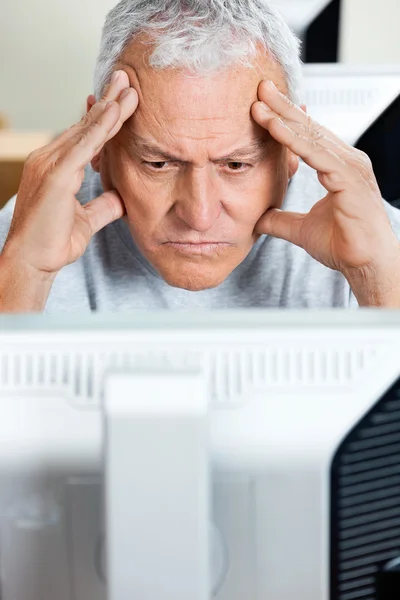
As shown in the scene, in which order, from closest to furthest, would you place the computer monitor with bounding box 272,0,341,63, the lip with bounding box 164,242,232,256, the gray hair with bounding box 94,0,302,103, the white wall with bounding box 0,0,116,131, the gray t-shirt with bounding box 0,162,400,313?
the gray hair with bounding box 94,0,302,103 → the lip with bounding box 164,242,232,256 → the gray t-shirt with bounding box 0,162,400,313 → the computer monitor with bounding box 272,0,341,63 → the white wall with bounding box 0,0,116,131

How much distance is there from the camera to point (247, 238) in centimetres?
127

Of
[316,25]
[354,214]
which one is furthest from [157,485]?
[316,25]

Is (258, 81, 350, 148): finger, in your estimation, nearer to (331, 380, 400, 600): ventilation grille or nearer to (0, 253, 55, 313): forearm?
(0, 253, 55, 313): forearm

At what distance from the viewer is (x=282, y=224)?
1271 mm

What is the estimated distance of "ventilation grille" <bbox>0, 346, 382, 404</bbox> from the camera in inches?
20.8

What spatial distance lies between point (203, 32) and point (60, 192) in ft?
1.01

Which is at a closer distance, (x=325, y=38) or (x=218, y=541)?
(x=218, y=541)

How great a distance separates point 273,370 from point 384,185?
3.45 ft

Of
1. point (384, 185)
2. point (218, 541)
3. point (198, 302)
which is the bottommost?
point (198, 302)

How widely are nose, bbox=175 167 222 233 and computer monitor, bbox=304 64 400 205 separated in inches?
15.6

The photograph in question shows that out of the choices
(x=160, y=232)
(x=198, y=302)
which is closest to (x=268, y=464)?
(x=160, y=232)

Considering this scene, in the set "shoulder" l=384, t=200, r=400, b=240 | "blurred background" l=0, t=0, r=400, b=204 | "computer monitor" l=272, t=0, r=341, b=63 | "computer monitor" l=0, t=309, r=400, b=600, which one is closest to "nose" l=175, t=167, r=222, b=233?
"shoulder" l=384, t=200, r=400, b=240

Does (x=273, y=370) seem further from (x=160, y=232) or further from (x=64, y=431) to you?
(x=160, y=232)

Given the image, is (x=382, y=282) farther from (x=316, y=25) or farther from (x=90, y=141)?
(x=316, y=25)
